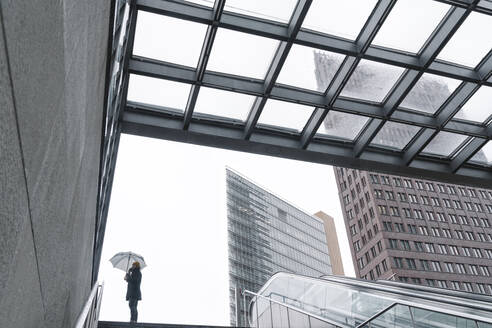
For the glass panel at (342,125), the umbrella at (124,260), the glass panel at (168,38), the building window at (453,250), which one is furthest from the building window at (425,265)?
the glass panel at (168,38)

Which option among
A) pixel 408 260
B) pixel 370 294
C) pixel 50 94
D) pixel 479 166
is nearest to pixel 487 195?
pixel 408 260

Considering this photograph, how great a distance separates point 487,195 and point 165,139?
12666 centimetres

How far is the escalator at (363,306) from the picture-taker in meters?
6.09

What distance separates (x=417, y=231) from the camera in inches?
3994

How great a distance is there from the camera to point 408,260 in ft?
313

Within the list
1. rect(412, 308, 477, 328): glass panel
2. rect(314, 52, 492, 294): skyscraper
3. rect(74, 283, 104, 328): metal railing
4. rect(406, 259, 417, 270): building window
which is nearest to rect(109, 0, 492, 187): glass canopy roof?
rect(74, 283, 104, 328): metal railing

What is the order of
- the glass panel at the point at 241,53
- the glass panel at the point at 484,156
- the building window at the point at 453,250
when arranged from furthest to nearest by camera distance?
1. the building window at the point at 453,250
2. the glass panel at the point at 484,156
3. the glass panel at the point at 241,53

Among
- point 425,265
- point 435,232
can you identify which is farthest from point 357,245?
point 435,232

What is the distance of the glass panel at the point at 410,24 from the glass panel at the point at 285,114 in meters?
2.53

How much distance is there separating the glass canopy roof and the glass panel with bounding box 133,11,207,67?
0.09ft

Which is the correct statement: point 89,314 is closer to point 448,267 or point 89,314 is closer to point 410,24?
point 410,24

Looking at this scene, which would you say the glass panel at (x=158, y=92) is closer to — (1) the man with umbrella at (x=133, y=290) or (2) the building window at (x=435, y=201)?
(1) the man with umbrella at (x=133, y=290)

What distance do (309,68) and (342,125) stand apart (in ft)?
7.76

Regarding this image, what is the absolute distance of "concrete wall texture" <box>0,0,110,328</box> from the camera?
1.36 metres
